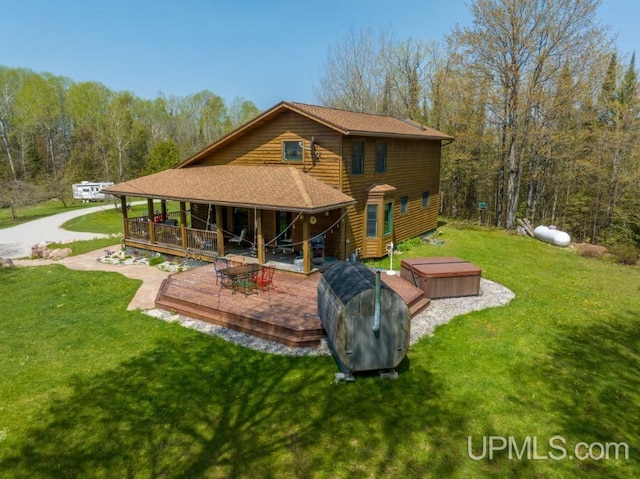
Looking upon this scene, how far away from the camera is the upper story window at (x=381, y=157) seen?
627 inches

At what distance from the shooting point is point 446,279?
38.1 ft

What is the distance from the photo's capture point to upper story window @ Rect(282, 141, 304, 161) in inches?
575

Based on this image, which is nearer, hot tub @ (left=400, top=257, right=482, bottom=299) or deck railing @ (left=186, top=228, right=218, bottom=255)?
hot tub @ (left=400, top=257, right=482, bottom=299)

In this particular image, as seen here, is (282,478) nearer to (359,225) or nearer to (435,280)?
(435,280)

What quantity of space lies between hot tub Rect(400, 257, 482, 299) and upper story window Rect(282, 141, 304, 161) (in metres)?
5.93

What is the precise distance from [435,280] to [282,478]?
7643 mm

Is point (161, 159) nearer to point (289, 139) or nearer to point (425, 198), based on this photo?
point (289, 139)

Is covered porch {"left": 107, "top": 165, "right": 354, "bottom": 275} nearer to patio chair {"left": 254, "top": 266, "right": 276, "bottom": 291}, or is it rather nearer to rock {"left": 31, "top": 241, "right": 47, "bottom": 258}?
patio chair {"left": 254, "top": 266, "right": 276, "bottom": 291}

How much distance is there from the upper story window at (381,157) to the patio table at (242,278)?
718 cm

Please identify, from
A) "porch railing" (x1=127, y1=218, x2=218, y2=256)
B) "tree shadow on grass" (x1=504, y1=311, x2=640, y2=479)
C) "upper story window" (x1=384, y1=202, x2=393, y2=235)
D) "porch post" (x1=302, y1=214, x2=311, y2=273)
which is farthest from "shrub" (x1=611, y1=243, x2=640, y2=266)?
"porch railing" (x1=127, y1=218, x2=218, y2=256)

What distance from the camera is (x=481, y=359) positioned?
27.1 feet

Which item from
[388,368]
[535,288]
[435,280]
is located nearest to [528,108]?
[535,288]

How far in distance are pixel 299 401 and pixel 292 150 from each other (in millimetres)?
10066

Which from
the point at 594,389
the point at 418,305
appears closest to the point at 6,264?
the point at 418,305
